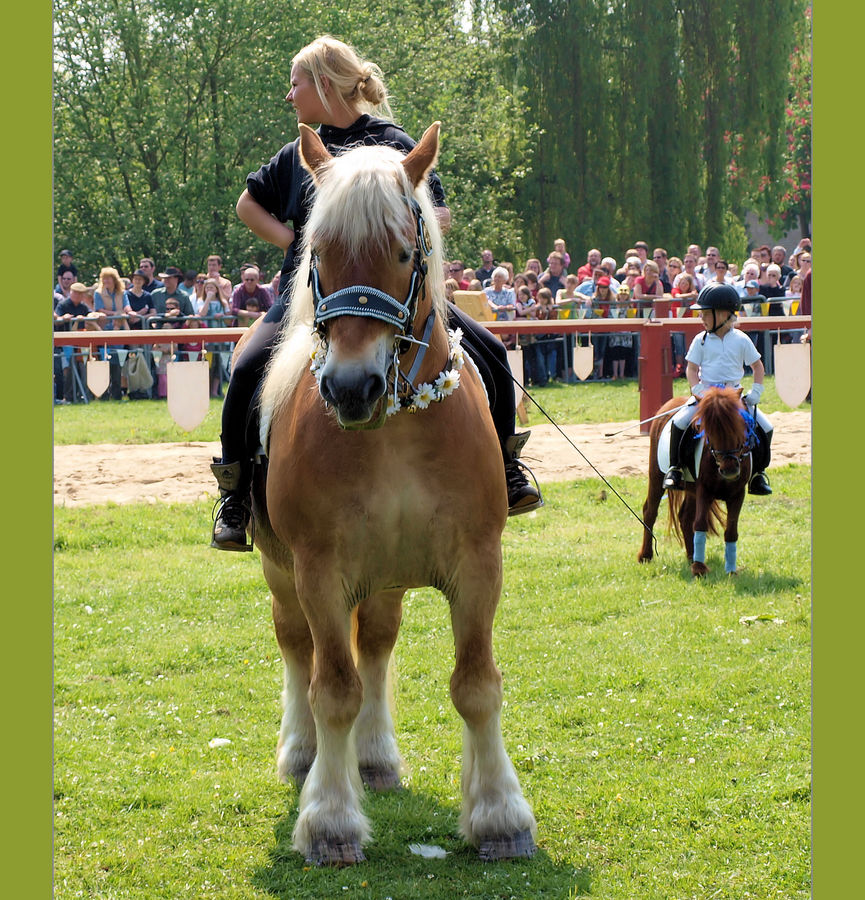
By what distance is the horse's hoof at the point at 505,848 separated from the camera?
14.4 feet

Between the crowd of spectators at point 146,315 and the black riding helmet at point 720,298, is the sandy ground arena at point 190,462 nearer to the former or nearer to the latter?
the black riding helmet at point 720,298

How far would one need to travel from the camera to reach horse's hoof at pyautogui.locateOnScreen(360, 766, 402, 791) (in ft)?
16.8

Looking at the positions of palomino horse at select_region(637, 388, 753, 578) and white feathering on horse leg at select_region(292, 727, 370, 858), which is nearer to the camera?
white feathering on horse leg at select_region(292, 727, 370, 858)

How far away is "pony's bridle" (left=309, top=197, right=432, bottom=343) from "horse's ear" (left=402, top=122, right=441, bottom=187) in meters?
0.11

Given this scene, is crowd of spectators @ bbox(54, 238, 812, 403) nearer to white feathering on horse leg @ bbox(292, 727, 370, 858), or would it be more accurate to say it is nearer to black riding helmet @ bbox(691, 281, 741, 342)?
black riding helmet @ bbox(691, 281, 741, 342)

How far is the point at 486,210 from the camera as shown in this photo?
32750 millimetres

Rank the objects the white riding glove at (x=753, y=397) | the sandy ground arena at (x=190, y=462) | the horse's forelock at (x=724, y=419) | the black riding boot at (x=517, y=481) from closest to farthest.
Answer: the black riding boot at (x=517, y=481)
the horse's forelock at (x=724, y=419)
the white riding glove at (x=753, y=397)
the sandy ground arena at (x=190, y=462)

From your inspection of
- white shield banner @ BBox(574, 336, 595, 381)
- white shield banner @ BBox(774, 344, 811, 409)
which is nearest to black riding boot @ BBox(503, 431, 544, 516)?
white shield banner @ BBox(774, 344, 811, 409)

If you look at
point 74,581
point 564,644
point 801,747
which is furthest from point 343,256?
point 74,581

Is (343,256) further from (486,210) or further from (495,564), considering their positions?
(486,210)

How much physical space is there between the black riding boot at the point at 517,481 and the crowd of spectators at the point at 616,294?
506 inches

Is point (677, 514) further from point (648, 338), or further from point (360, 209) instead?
point (360, 209)

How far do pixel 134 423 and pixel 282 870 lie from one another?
41.2ft

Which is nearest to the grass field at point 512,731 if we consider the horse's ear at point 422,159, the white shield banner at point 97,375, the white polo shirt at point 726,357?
the white polo shirt at point 726,357
